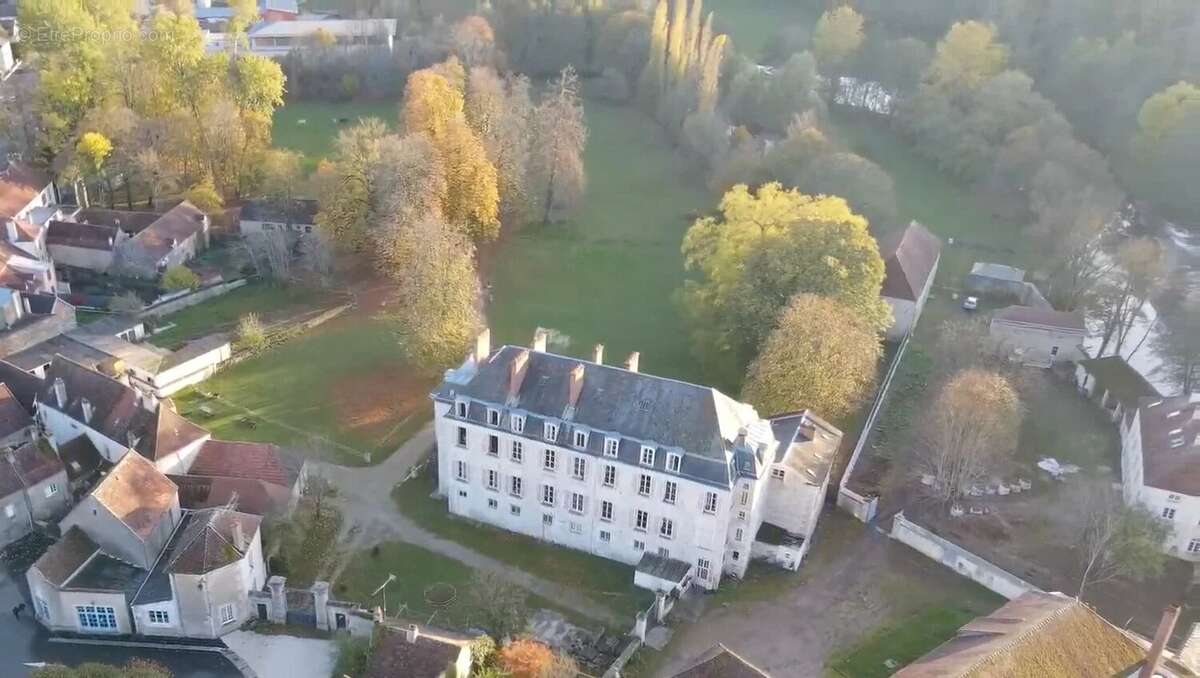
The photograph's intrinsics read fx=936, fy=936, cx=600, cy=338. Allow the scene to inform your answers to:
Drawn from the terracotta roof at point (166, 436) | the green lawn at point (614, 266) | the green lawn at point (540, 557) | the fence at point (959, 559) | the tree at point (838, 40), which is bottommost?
the green lawn at point (540, 557)

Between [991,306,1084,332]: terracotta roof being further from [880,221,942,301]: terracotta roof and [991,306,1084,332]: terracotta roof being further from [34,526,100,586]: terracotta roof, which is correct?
[34,526,100,586]: terracotta roof

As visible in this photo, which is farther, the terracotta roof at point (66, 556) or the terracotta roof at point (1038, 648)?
the terracotta roof at point (66, 556)

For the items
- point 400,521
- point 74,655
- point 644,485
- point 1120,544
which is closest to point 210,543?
point 74,655

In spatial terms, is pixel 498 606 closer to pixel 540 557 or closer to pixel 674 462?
pixel 540 557

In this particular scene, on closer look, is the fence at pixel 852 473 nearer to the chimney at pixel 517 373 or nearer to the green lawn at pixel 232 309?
the chimney at pixel 517 373

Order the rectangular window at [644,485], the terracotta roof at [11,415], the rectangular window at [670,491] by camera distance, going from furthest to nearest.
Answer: the terracotta roof at [11,415]
the rectangular window at [644,485]
the rectangular window at [670,491]

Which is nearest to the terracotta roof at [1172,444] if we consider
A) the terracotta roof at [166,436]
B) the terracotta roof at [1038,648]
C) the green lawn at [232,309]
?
the terracotta roof at [1038,648]

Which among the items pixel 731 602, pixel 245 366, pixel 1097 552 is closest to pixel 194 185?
pixel 245 366
